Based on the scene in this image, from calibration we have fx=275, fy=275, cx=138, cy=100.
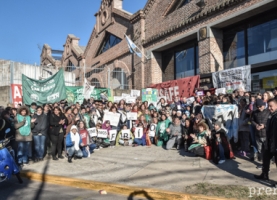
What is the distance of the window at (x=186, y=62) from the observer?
15617mm

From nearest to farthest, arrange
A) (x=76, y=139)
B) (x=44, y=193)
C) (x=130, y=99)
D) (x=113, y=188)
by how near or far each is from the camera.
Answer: (x=44, y=193), (x=113, y=188), (x=76, y=139), (x=130, y=99)

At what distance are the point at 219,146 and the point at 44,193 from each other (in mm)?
4868

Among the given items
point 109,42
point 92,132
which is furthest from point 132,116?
point 109,42

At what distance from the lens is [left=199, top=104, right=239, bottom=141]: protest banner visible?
890 centimetres

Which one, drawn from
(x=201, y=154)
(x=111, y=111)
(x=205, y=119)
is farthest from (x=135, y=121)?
(x=201, y=154)

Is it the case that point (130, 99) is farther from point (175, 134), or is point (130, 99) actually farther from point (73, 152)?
point (73, 152)

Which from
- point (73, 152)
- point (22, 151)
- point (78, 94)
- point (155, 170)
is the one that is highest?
point (78, 94)

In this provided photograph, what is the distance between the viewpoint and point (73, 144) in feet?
30.6

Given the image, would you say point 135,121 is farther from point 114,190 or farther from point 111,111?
point 114,190

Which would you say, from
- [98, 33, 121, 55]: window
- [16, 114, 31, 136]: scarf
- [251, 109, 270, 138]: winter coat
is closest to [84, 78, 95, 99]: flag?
[16, 114, 31, 136]: scarf

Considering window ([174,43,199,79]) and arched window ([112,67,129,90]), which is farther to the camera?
arched window ([112,67,129,90])

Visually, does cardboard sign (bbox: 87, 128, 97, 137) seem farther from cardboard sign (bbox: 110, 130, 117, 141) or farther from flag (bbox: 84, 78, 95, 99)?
flag (bbox: 84, 78, 95, 99)

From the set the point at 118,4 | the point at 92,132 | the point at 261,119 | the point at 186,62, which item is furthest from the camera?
the point at 118,4

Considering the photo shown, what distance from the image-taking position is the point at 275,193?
536cm
